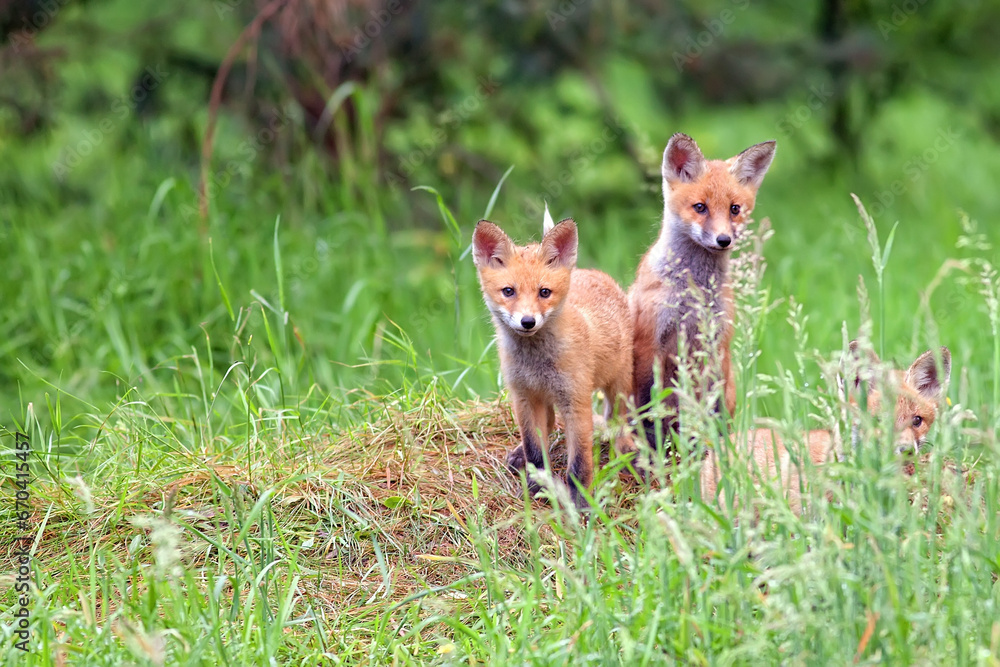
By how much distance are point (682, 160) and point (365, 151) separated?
356cm

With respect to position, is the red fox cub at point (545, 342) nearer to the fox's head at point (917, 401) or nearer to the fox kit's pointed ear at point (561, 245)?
the fox kit's pointed ear at point (561, 245)

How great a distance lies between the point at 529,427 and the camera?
394cm

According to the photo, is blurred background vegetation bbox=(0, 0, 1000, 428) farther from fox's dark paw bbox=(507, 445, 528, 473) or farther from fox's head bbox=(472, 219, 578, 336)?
fox's head bbox=(472, 219, 578, 336)

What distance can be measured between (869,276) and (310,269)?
3925mm

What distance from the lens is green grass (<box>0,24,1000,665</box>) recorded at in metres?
2.57

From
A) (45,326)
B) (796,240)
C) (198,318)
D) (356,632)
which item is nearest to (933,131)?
(796,240)

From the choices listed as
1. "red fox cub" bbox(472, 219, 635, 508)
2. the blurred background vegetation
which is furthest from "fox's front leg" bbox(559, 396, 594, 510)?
the blurred background vegetation

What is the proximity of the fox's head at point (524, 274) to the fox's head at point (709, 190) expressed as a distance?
1.64 ft

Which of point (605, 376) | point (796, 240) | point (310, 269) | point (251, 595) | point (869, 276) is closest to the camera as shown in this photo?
point (251, 595)

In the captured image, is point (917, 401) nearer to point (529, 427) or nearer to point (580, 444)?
point (580, 444)

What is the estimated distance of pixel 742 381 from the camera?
118 inches

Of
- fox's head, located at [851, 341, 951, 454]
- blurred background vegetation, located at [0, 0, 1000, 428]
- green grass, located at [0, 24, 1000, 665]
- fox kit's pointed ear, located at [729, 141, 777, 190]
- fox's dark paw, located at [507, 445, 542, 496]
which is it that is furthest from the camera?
blurred background vegetation, located at [0, 0, 1000, 428]

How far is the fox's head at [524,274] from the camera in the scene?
3.75 metres

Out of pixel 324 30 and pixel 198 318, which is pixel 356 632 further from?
pixel 324 30
